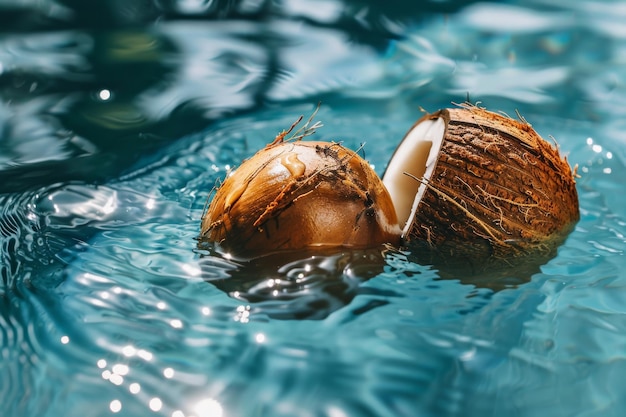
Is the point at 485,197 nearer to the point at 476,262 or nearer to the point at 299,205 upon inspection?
the point at 476,262

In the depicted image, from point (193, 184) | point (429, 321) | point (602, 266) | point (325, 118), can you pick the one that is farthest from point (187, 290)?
point (325, 118)

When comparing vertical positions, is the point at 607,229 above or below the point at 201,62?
above

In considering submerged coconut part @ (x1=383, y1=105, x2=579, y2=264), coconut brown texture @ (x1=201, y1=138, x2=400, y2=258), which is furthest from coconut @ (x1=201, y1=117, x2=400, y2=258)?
submerged coconut part @ (x1=383, y1=105, x2=579, y2=264)

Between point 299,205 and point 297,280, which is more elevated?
point 299,205

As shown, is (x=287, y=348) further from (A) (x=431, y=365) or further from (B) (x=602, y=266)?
(B) (x=602, y=266)

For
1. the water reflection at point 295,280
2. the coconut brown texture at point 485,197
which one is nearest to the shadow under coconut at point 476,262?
the coconut brown texture at point 485,197

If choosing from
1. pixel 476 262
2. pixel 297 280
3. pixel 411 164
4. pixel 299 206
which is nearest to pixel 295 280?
pixel 297 280
